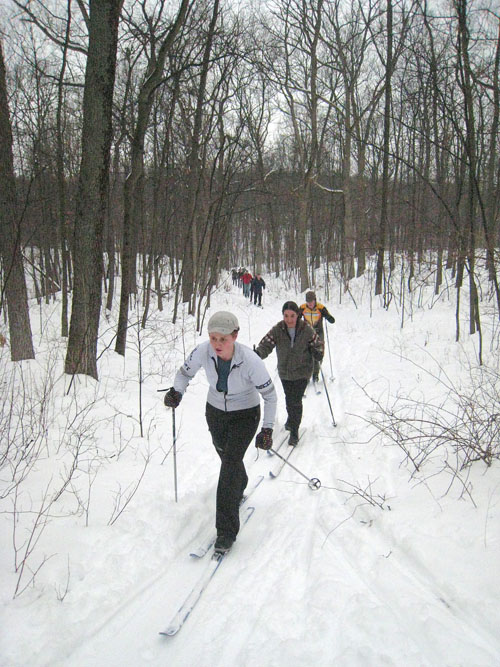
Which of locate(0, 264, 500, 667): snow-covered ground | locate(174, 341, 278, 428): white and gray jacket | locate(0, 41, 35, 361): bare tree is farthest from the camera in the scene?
locate(0, 41, 35, 361): bare tree

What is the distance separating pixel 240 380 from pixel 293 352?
229 centimetres

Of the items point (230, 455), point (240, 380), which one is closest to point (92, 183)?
point (240, 380)

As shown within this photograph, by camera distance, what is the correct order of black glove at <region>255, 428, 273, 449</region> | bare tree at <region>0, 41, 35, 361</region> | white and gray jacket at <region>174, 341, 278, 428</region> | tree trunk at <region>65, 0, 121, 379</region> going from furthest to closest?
bare tree at <region>0, 41, 35, 361</region>
tree trunk at <region>65, 0, 121, 379</region>
black glove at <region>255, 428, 273, 449</region>
white and gray jacket at <region>174, 341, 278, 428</region>

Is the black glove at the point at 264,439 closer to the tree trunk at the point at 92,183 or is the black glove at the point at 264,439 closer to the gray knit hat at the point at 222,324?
the gray knit hat at the point at 222,324

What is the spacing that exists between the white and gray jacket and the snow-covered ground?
46.3 inches

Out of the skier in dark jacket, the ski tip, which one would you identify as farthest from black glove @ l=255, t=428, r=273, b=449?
the skier in dark jacket

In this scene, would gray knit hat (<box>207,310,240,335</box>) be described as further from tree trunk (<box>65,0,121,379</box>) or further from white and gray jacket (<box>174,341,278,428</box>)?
tree trunk (<box>65,0,121,379</box>)

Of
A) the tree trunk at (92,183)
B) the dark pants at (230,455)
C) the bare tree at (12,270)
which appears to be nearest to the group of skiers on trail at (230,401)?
the dark pants at (230,455)

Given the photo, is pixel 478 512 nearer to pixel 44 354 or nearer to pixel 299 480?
pixel 299 480

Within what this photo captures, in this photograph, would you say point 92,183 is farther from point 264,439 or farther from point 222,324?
point 264,439

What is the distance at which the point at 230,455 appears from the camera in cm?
341

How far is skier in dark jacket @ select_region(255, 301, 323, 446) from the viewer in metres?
5.48

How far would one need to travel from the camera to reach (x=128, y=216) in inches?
350

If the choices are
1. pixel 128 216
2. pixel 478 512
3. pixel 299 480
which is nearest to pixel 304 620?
pixel 478 512
